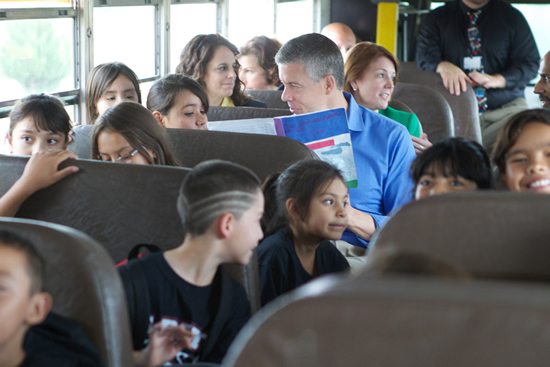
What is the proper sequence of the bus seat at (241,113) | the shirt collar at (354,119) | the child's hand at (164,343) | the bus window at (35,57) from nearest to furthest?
the child's hand at (164,343) < the shirt collar at (354,119) < the bus seat at (241,113) < the bus window at (35,57)

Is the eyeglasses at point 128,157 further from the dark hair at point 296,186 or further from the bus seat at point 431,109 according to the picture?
the bus seat at point 431,109

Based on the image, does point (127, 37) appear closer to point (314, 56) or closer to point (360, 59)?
point (360, 59)

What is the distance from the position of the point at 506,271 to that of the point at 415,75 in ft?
10.8

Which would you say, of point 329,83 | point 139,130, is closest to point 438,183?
point 139,130

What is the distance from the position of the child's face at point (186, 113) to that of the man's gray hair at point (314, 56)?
0.39 meters

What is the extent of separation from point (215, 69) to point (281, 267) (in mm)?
1914

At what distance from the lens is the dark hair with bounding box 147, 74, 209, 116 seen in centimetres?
249

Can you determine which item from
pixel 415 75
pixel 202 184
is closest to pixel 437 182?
pixel 202 184

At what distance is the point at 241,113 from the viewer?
2641 mm

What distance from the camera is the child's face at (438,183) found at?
4.85 ft

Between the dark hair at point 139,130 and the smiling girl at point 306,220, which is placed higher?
the dark hair at point 139,130

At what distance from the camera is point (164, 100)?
2.49 meters

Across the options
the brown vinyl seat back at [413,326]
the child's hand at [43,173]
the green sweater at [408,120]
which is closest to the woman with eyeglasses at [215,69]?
the green sweater at [408,120]

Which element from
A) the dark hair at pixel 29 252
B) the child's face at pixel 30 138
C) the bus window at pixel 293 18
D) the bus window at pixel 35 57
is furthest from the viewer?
the bus window at pixel 293 18
